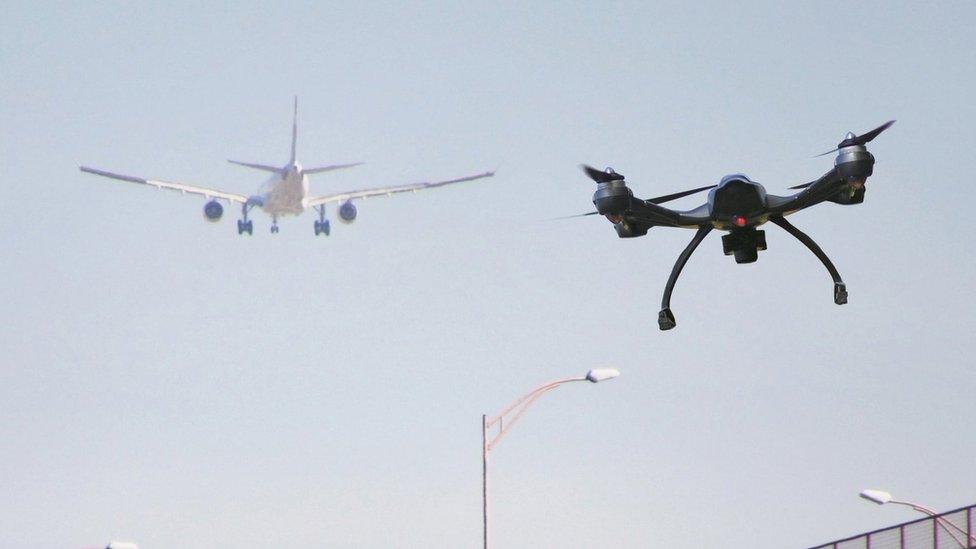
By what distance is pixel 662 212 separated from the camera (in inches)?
846

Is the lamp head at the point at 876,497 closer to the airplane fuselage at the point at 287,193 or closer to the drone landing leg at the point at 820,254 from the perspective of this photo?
the drone landing leg at the point at 820,254

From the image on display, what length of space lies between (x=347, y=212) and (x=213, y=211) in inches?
361

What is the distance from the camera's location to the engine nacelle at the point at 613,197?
20.9 m

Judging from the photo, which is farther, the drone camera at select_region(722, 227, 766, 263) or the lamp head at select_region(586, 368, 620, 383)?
the lamp head at select_region(586, 368, 620, 383)

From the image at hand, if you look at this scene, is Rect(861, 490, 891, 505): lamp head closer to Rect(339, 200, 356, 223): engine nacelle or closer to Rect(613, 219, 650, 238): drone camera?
Rect(613, 219, 650, 238): drone camera

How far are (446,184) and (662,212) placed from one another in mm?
121152

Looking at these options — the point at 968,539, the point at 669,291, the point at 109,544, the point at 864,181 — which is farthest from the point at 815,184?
the point at 109,544

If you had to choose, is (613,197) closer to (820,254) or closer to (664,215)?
(664,215)

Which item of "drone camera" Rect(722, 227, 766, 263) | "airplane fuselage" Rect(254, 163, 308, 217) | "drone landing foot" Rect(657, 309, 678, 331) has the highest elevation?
"airplane fuselage" Rect(254, 163, 308, 217)

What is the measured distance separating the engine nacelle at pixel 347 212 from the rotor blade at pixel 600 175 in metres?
106

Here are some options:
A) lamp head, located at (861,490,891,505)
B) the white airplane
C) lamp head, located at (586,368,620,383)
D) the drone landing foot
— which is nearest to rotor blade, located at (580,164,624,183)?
the drone landing foot

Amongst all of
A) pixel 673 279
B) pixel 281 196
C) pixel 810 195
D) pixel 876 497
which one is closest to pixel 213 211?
pixel 281 196

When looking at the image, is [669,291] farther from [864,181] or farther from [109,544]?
[109,544]

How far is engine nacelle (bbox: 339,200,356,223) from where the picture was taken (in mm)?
126250
